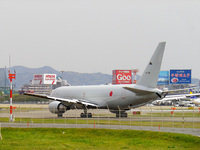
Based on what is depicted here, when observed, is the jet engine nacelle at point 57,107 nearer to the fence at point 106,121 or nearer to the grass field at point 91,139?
the fence at point 106,121

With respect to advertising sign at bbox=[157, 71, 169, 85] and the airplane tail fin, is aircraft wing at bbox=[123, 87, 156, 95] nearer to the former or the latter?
the airplane tail fin

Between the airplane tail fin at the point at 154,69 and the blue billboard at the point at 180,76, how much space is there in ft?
373

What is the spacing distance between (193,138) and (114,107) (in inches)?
1003

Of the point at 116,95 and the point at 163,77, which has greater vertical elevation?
the point at 163,77

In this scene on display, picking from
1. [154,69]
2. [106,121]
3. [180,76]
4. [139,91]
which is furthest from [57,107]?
[180,76]

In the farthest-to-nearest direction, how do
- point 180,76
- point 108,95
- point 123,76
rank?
1. point 123,76
2. point 180,76
3. point 108,95

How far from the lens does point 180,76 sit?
160 meters

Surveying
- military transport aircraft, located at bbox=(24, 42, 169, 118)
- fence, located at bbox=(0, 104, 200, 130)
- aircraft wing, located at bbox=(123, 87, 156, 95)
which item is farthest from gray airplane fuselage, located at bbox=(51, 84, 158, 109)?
fence, located at bbox=(0, 104, 200, 130)

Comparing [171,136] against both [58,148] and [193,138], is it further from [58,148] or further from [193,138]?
[58,148]

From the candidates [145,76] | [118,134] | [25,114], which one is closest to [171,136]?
[118,134]

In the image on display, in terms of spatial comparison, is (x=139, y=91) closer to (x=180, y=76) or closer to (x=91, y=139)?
(x=91, y=139)

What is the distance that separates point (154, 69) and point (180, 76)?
11507 cm

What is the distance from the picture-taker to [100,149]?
82.0ft

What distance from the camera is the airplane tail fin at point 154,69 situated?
154ft
